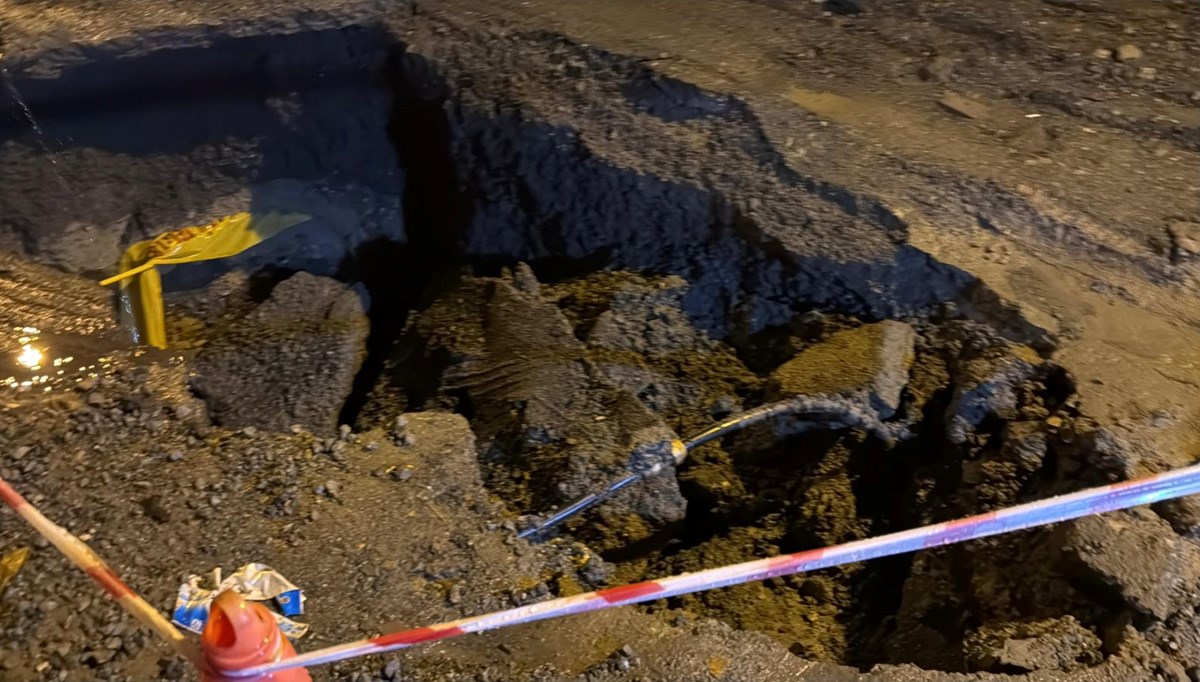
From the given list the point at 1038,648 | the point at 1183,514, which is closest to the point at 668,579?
the point at 1038,648

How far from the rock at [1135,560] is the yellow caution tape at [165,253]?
2874 millimetres

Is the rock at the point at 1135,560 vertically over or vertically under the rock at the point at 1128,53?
under

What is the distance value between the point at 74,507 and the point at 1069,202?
294 centimetres

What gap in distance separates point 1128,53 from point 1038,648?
2.45 meters

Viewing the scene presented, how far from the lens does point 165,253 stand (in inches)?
128

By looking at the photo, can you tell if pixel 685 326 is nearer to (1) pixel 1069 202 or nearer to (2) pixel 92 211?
(1) pixel 1069 202

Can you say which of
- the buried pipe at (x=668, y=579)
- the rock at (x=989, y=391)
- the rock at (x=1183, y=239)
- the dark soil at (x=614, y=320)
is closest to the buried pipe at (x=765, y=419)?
the dark soil at (x=614, y=320)

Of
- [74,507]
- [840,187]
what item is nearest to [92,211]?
[74,507]

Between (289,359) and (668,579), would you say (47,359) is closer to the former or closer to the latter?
(289,359)

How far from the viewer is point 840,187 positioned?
2.74 meters

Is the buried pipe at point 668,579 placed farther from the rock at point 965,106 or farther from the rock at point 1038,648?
the rock at point 965,106

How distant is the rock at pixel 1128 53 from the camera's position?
3262 mm

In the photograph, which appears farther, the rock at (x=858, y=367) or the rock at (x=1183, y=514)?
the rock at (x=858, y=367)

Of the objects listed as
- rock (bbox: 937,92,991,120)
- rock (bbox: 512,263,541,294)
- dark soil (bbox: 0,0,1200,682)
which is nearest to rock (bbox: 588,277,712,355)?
dark soil (bbox: 0,0,1200,682)
